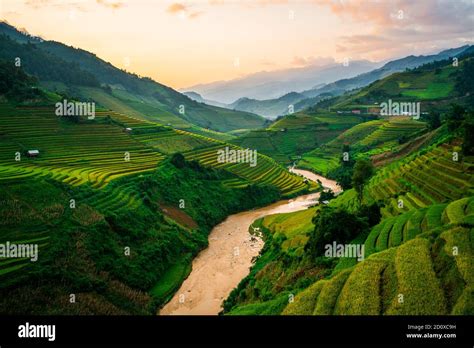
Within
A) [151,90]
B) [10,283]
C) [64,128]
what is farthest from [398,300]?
[151,90]

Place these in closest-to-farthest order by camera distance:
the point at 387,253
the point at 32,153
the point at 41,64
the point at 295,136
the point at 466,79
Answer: the point at 387,253 < the point at 32,153 < the point at 295,136 < the point at 466,79 < the point at 41,64

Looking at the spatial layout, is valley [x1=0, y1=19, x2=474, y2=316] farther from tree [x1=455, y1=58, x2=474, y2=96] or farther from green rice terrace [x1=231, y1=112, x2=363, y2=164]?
tree [x1=455, y1=58, x2=474, y2=96]

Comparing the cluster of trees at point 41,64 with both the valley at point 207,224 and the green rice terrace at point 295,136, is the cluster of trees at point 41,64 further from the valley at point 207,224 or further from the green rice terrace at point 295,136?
the green rice terrace at point 295,136

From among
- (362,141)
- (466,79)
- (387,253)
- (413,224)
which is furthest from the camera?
(466,79)

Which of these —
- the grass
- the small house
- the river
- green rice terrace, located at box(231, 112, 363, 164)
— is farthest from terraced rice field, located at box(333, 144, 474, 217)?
green rice terrace, located at box(231, 112, 363, 164)

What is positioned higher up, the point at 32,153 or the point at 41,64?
the point at 41,64

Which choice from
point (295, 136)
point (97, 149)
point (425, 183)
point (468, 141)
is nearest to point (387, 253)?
point (425, 183)

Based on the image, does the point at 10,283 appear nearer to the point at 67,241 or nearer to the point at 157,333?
the point at 67,241

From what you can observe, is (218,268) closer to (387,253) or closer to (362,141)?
(387,253)

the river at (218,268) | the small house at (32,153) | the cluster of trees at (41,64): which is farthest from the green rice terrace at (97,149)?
the cluster of trees at (41,64)
